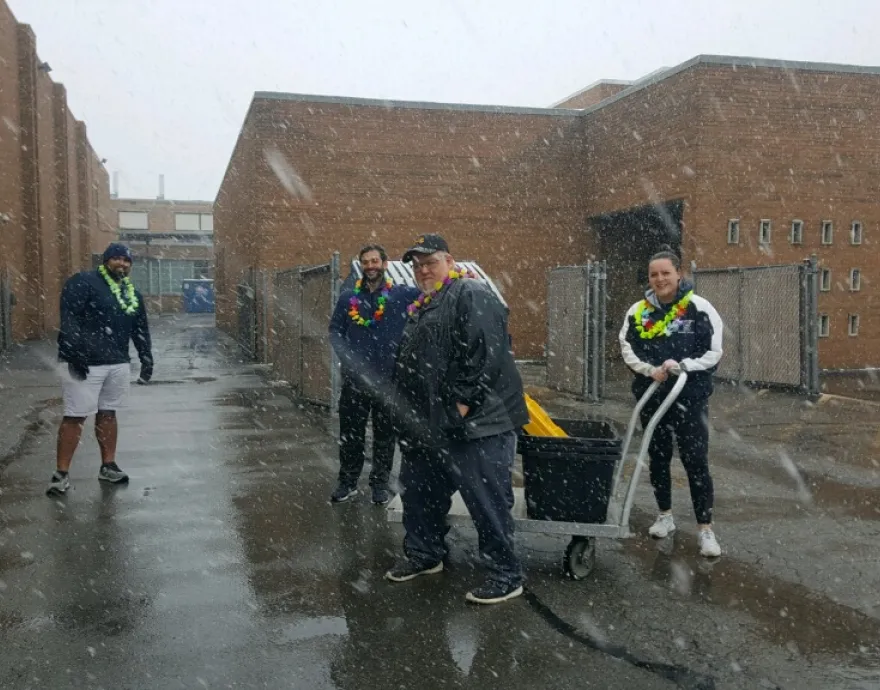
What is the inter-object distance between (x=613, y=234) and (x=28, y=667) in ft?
69.2

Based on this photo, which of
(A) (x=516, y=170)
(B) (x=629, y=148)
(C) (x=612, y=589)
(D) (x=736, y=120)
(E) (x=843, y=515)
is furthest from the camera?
(A) (x=516, y=170)

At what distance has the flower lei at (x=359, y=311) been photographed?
20.7 ft

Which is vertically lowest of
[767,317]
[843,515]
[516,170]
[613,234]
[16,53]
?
[843,515]

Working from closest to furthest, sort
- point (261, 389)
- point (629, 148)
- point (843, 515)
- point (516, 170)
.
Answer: point (843, 515) → point (261, 389) → point (629, 148) → point (516, 170)

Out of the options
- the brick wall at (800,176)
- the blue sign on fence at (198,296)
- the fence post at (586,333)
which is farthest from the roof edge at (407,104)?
the blue sign on fence at (198,296)

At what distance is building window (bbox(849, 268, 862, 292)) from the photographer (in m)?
19.0

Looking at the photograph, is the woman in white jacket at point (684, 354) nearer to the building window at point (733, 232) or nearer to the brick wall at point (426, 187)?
the building window at point (733, 232)

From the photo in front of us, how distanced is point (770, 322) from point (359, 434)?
1039 centimetres

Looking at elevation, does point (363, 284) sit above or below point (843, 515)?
above

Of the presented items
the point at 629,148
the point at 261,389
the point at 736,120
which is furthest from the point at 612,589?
the point at 629,148

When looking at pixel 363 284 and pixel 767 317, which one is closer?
pixel 363 284

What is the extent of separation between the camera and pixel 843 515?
21.0 ft

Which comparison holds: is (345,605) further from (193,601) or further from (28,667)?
(28,667)

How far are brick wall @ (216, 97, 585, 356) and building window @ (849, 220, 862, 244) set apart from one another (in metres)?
6.82
